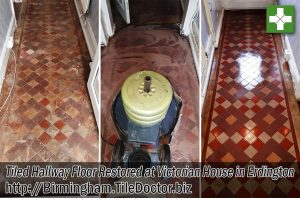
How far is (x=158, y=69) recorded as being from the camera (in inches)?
89.0

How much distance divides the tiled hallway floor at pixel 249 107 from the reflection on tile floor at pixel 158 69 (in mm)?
332

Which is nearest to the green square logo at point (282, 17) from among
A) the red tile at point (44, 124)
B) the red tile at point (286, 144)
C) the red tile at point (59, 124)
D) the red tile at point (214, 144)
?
the red tile at point (286, 144)

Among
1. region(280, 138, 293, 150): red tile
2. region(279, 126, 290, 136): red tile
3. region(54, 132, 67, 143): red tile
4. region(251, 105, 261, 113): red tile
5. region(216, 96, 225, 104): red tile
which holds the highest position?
region(54, 132, 67, 143): red tile

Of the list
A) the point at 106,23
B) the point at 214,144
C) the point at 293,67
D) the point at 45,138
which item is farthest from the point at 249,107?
the point at 45,138

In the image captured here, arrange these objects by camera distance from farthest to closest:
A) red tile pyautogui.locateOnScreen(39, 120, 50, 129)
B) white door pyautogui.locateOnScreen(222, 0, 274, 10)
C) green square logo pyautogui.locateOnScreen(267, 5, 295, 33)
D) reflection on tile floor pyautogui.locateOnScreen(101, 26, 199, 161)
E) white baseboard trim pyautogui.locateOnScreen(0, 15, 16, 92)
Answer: white door pyautogui.locateOnScreen(222, 0, 274, 10) → green square logo pyautogui.locateOnScreen(267, 5, 295, 33) → white baseboard trim pyautogui.locateOnScreen(0, 15, 16, 92) → red tile pyautogui.locateOnScreen(39, 120, 50, 129) → reflection on tile floor pyautogui.locateOnScreen(101, 26, 199, 161)

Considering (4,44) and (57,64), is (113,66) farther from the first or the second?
(4,44)

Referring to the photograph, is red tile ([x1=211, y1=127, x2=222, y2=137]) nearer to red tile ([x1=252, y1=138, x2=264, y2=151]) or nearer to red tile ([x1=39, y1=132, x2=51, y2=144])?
red tile ([x1=252, y1=138, x2=264, y2=151])

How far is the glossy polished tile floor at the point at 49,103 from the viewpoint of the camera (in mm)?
2242

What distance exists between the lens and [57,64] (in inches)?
117

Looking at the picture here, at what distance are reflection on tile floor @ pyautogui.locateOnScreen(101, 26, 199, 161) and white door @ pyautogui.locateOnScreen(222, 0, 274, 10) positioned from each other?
5.05ft

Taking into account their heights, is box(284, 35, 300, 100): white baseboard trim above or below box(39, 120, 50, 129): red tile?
above

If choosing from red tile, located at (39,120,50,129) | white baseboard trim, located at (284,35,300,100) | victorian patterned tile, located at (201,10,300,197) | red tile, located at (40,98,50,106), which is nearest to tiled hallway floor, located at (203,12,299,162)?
victorian patterned tile, located at (201,10,300,197)

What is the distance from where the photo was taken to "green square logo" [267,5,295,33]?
113 inches

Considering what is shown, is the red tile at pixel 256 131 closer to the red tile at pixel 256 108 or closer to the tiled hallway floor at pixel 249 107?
the tiled hallway floor at pixel 249 107
